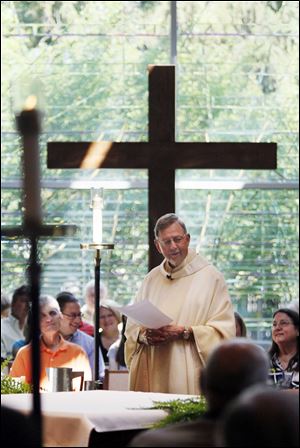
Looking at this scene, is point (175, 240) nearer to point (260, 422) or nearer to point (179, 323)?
point (179, 323)

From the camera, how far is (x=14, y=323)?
11758mm

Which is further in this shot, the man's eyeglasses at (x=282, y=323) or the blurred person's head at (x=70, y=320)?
the blurred person's head at (x=70, y=320)

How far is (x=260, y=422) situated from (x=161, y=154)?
631 centimetres

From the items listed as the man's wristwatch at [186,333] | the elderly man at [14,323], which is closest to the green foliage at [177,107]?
the elderly man at [14,323]

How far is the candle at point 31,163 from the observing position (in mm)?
2666

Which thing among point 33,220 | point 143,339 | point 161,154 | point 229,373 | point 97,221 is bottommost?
point 143,339

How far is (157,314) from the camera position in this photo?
660 cm

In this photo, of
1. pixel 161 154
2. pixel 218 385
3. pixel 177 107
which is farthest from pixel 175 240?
pixel 177 107

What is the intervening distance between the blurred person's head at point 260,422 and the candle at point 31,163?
540mm

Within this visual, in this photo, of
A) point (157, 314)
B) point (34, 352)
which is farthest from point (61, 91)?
point (34, 352)

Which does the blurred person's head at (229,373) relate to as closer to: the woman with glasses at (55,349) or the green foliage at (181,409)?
the green foliage at (181,409)

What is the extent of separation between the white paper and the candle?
12.4ft

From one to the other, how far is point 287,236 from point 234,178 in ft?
2.49

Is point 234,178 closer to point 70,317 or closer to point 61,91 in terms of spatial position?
point 61,91
